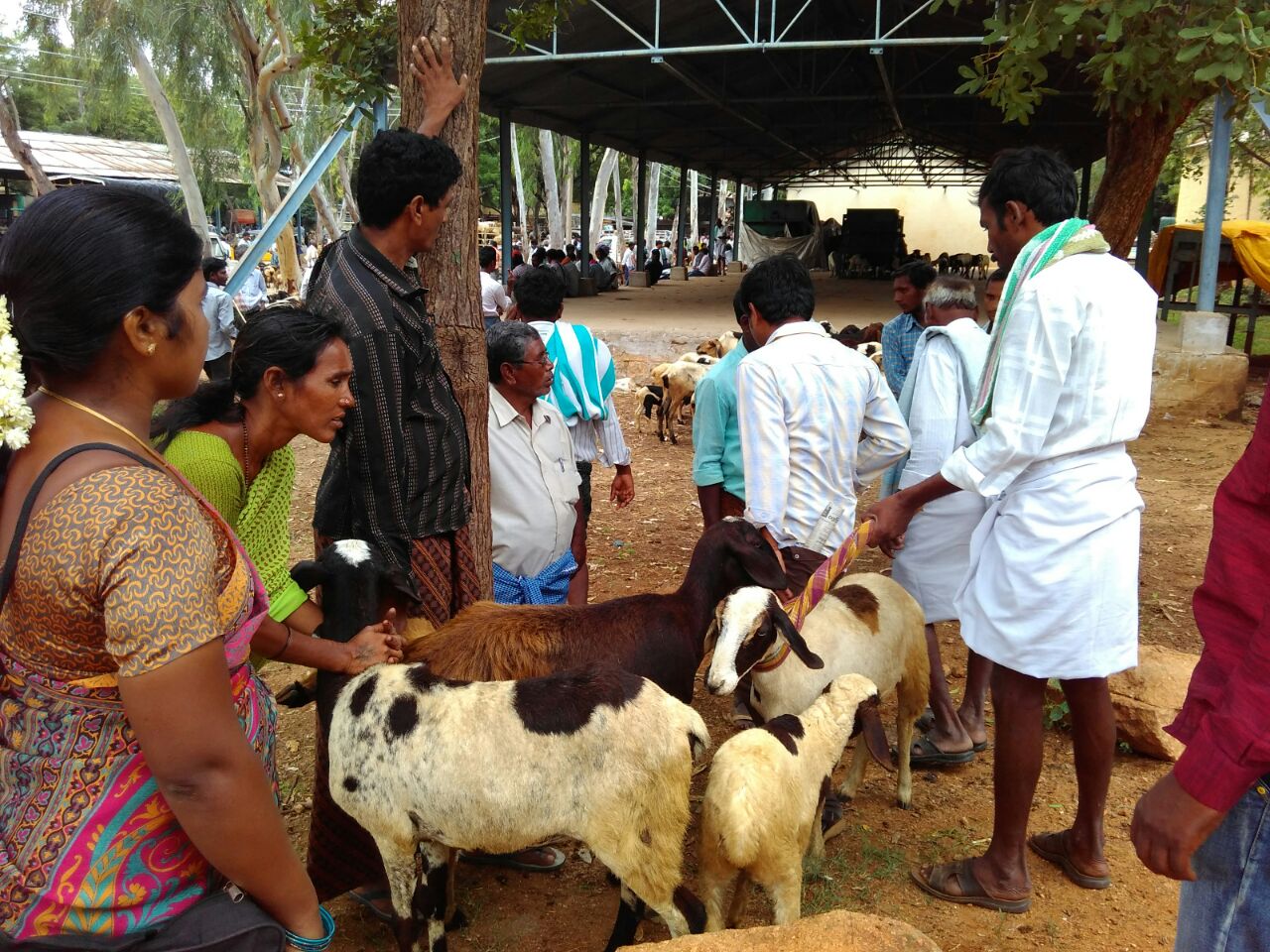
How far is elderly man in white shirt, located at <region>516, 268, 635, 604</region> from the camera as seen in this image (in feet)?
15.5

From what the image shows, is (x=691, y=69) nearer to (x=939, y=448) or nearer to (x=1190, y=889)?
(x=939, y=448)

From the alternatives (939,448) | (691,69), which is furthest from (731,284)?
(939,448)

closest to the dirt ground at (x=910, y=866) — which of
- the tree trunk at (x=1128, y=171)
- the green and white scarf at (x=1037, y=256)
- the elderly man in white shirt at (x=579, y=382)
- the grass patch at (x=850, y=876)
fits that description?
the grass patch at (x=850, y=876)

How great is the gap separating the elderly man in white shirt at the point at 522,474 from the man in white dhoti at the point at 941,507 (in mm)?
1592

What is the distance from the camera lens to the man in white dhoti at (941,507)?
4.14m

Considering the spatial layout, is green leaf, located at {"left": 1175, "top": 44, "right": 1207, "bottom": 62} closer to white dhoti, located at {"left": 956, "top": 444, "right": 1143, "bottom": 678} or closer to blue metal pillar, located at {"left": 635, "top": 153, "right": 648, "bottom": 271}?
white dhoti, located at {"left": 956, "top": 444, "right": 1143, "bottom": 678}

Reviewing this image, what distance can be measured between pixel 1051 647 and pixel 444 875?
6.59 feet

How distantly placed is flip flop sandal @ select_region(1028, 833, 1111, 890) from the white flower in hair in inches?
137

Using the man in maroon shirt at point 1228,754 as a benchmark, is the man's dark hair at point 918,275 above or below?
above

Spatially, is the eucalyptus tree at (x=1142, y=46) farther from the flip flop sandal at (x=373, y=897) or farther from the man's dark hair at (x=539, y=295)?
the flip flop sandal at (x=373, y=897)

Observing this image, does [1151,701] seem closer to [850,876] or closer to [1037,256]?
[850,876]

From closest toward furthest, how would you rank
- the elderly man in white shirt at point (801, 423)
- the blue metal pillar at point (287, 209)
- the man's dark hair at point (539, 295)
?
the elderly man in white shirt at point (801, 423) → the man's dark hair at point (539, 295) → the blue metal pillar at point (287, 209)

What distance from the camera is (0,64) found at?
29.7 meters

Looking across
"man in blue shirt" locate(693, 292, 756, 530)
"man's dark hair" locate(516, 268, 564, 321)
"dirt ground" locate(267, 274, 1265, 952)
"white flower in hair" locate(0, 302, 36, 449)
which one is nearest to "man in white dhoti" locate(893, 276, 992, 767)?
"dirt ground" locate(267, 274, 1265, 952)
